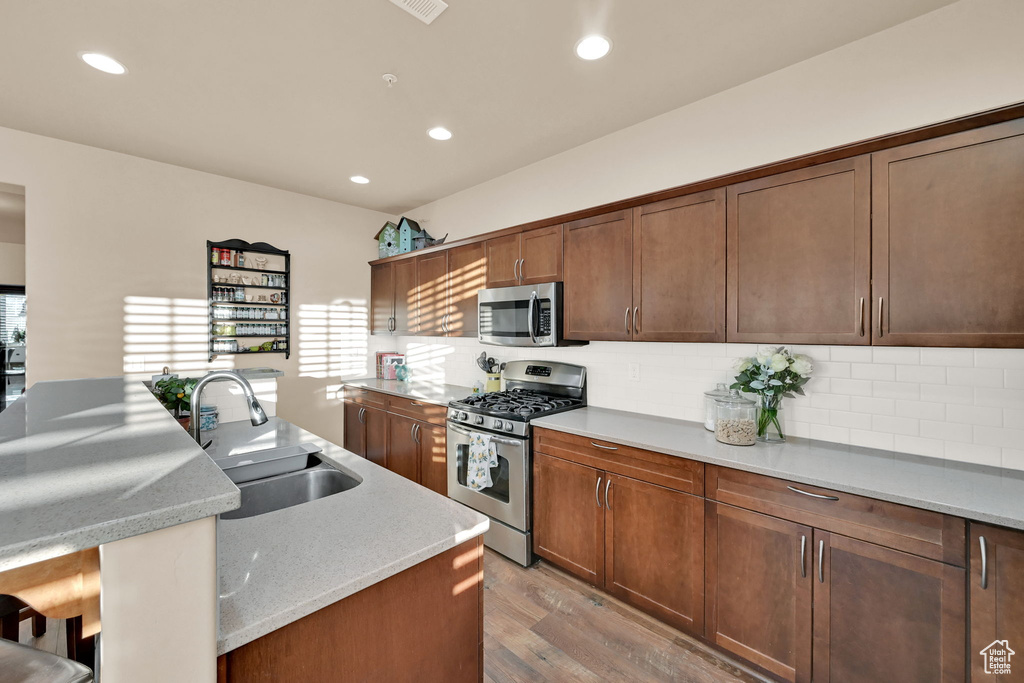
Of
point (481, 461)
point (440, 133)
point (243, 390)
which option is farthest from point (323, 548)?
point (440, 133)

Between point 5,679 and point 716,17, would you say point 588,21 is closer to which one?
point 716,17

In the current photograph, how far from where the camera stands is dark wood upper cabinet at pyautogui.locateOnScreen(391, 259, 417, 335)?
13.4 ft

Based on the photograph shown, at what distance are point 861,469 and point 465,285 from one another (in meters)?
2.78

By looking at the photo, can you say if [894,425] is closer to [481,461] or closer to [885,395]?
[885,395]

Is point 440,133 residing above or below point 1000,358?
above

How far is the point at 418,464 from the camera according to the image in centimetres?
346

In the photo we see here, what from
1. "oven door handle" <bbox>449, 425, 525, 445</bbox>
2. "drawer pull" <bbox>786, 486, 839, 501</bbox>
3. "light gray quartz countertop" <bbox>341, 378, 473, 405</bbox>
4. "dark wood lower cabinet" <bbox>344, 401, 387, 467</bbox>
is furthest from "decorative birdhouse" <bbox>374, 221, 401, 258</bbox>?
"drawer pull" <bbox>786, 486, 839, 501</bbox>

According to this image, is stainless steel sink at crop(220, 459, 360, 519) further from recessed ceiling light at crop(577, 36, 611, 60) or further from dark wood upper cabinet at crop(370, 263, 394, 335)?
dark wood upper cabinet at crop(370, 263, 394, 335)

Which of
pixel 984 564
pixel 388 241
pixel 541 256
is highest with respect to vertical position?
pixel 388 241

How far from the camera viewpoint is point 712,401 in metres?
2.17

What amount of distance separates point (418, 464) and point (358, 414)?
3.60ft

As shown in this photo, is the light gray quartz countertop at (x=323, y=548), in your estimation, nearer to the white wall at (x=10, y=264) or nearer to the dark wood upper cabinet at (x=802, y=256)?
the dark wood upper cabinet at (x=802, y=256)

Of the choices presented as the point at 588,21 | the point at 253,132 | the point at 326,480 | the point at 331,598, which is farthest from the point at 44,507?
the point at 253,132

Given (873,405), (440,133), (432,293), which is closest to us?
(873,405)
